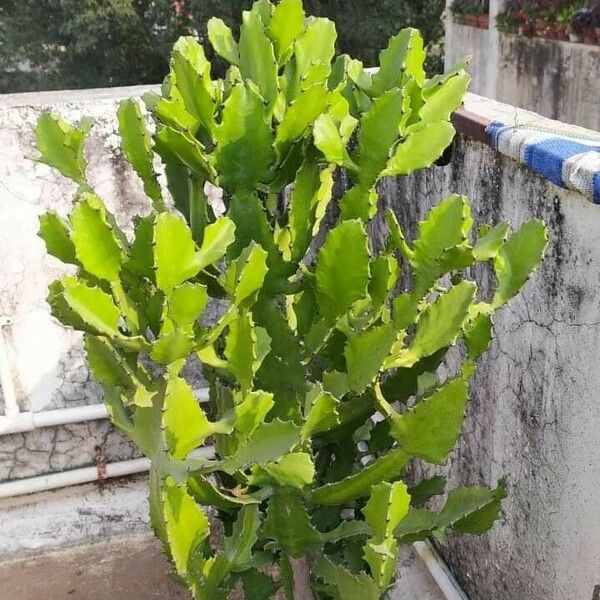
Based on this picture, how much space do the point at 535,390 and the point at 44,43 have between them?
28.9ft

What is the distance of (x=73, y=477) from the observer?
2256 mm

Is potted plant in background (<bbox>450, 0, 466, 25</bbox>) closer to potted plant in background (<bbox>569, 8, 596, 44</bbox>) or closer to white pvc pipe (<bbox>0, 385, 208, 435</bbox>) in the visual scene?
potted plant in background (<bbox>569, 8, 596, 44</bbox>)

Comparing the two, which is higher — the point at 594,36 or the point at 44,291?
the point at 594,36

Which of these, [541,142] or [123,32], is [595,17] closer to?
[541,142]

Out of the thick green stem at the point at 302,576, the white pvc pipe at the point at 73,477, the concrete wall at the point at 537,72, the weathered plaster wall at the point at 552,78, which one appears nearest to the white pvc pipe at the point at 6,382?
the white pvc pipe at the point at 73,477

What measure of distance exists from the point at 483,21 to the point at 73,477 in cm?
545

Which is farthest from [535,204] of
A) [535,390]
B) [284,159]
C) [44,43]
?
[44,43]

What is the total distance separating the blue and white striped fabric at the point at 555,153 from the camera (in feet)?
3.72

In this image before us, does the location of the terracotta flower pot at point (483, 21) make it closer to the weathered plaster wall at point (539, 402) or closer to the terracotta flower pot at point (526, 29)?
the terracotta flower pot at point (526, 29)

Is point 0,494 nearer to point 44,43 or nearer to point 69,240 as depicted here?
point 69,240

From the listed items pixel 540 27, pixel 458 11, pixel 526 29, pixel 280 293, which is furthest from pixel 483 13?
pixel 280 293

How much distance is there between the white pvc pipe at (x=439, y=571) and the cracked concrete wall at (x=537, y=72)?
3.69 m

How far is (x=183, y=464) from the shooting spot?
3.94 feet

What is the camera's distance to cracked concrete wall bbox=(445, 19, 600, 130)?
16.4 feet
